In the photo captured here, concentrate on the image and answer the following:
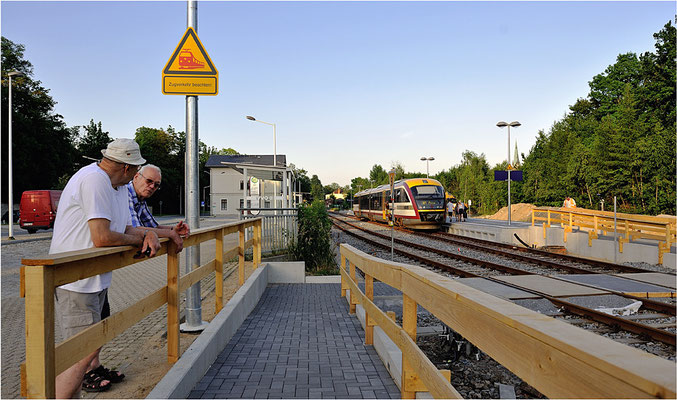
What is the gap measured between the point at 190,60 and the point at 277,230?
21.7ft

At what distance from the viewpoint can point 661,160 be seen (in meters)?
35.5

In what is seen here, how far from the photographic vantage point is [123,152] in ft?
10.4

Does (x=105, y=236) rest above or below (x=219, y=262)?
above

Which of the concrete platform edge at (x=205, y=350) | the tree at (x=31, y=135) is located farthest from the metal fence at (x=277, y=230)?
the tree at (x=31, y=135)

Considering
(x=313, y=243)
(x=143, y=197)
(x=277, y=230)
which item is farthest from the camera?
(x=277, y=230)

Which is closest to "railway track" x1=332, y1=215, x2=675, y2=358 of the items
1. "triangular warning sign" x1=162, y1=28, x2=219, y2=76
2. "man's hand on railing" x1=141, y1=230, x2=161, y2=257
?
"man's hand on railing" x1=141, y1=230, x2=161, y2=257

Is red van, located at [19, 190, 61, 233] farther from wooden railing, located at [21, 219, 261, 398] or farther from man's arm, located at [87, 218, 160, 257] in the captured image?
wooden railing, located at [21, 219, 261, 398]

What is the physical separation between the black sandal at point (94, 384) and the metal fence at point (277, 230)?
782 centimetres

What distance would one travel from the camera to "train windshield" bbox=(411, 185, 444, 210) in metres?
26.5

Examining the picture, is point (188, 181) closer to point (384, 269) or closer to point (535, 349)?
point (384, 269)

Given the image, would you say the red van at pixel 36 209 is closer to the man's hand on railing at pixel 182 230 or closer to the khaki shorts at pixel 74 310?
the man's hand on railing at pixel 182 230

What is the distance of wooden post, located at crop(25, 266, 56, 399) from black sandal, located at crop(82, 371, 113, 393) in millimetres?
1734

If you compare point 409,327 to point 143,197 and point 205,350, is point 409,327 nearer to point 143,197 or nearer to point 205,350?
point 205,350

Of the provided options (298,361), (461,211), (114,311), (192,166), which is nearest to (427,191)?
(461,211)
